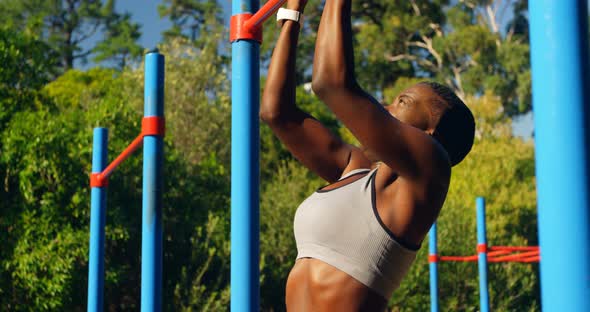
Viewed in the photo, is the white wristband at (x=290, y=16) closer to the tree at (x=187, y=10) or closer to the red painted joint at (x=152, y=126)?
the red painted joint at (x=152, y=126)

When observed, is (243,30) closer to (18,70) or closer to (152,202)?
(152,202)

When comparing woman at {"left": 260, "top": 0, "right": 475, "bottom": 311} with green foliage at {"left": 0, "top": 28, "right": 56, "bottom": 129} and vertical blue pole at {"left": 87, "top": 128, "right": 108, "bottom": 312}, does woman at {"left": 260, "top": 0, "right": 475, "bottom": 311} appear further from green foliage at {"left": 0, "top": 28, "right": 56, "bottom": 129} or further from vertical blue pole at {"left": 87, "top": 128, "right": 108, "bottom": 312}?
green foliage at {"left": 0, "top": 28, "right": 56, "bottom": 129}

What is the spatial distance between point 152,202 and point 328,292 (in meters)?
3.11

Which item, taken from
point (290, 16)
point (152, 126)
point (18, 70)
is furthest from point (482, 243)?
point (290, 16)

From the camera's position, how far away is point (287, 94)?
8.38ft

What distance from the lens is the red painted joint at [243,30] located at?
3.58 metres

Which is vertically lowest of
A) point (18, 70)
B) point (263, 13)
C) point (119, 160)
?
point (119, 160)

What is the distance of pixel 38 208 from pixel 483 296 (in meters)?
8.02

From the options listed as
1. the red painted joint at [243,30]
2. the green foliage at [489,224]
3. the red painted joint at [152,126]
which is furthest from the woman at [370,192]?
the green foliage at [489,224]

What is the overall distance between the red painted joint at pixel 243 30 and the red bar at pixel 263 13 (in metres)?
0.02

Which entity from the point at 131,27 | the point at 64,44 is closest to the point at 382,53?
the point at 131,27

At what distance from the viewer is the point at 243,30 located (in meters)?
3.58

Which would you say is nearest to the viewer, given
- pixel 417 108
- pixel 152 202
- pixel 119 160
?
pixel 417 108

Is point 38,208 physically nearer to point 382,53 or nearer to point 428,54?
point 382,53
